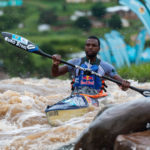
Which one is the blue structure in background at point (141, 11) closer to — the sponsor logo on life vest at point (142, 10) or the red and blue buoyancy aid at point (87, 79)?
the sponsor logo on life vest at point (142, 10)

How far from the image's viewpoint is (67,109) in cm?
567

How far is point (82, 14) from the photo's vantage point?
55.7 metres

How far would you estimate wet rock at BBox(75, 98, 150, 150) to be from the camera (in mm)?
4121

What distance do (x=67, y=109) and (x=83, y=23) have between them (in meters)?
47.1

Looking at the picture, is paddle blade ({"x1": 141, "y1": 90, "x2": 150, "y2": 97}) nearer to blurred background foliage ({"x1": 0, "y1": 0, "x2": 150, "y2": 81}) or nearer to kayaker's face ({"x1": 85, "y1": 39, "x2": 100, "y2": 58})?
kayaker's face ({"x1": 85, "y1": 39, "x2": 100, "y2": 58})

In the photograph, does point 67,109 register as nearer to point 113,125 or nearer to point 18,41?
point 18,41

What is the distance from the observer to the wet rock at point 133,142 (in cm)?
377

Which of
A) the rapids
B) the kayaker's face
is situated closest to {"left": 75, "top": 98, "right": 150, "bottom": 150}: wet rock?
the rapids

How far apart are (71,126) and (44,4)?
5981 centimetres

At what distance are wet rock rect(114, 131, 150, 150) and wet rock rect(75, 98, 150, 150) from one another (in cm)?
17

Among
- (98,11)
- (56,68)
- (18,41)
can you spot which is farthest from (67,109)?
(98,11)

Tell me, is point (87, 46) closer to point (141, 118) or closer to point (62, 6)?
point (141, 118)

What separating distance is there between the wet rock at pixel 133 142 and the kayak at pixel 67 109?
1773 millimetres

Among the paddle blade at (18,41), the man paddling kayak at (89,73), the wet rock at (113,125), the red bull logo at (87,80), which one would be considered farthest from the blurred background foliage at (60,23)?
the wet rock at (113,125)
